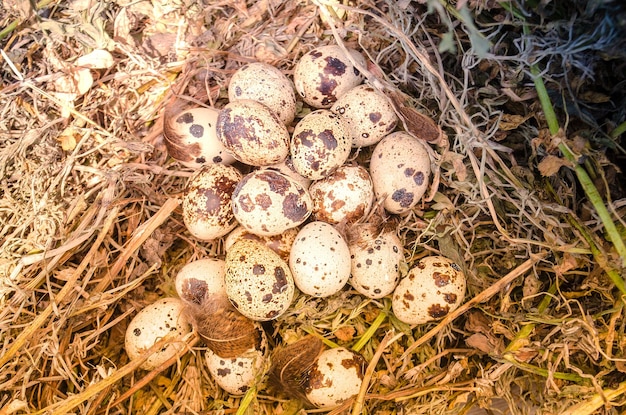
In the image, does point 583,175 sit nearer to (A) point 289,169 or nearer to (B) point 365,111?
(B) point 365,111

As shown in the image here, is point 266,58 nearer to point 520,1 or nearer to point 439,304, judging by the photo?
point 520,1

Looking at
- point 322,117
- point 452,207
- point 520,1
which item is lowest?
point 452,207

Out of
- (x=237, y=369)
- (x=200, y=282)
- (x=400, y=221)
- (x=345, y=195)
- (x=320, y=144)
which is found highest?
(x=320, y=144)

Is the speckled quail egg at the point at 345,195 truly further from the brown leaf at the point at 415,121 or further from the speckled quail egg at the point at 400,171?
the brown leaf at the point at 415,121

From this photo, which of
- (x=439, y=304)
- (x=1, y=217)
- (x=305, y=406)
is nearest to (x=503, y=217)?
(x=439, y=304)

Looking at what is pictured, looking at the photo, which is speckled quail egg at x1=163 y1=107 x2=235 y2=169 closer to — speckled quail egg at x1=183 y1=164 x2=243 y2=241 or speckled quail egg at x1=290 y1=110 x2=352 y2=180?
speckled quail egg at x1=183 y1=164 x2=243 y2=241

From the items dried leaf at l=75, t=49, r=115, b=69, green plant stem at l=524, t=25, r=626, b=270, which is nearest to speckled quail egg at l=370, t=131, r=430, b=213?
green plant stem at l=524, t=25, r=626, b=270

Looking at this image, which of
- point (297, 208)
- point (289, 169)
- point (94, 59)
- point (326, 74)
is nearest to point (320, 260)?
point (297, 208)

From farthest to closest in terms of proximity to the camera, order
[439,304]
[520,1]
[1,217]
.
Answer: [1,217]
[439,304]
[520,1]
